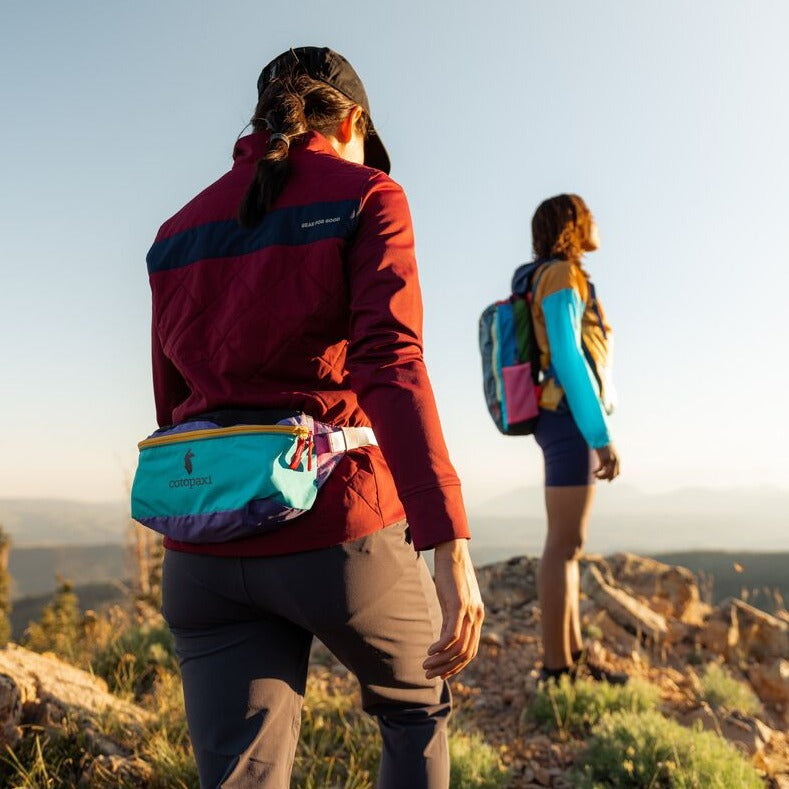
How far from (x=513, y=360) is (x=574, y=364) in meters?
0.42

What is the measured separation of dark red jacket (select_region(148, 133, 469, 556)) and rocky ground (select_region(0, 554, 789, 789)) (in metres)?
2.26

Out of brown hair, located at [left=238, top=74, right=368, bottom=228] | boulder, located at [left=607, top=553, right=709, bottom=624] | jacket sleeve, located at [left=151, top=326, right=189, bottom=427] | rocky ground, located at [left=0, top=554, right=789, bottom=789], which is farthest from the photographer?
boulder, located at [left=607, top=553, right=709, bottom=624]

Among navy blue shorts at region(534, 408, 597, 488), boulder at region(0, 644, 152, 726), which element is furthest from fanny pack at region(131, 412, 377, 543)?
navy blue shorts at region(534, 408, 597, 488)

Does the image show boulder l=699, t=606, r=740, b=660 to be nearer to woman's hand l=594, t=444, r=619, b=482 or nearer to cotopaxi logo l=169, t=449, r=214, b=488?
woman's hand l=594, t=444, r=619, b=482

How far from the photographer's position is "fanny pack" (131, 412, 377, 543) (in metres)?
1.42

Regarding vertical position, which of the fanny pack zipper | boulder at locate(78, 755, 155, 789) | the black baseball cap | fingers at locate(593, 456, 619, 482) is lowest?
boulder at locate(78, 755, 155, 789)

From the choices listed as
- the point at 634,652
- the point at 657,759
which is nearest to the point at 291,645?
the point at 657,759

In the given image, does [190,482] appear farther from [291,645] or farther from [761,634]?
[761,634]

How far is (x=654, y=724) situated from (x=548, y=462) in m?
1.42

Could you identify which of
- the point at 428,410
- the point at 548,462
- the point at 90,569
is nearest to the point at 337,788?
the point at 548,462

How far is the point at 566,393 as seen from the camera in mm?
3686

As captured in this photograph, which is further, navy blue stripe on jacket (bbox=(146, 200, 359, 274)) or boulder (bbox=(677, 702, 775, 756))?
boulder (bbox=(677, 702, 775, 756))

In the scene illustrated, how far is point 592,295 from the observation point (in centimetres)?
396

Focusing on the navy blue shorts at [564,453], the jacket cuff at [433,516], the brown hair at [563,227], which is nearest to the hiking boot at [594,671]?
the navy blue shorts at [564,453]
